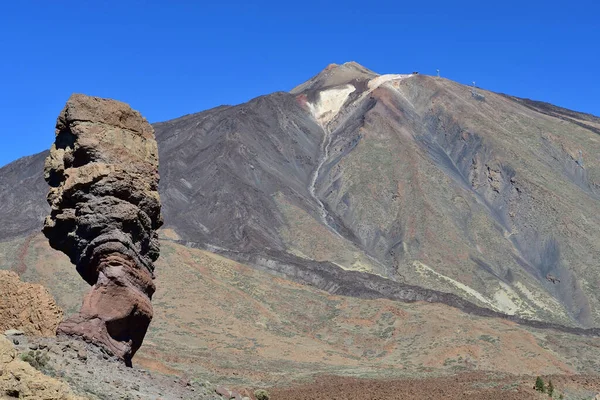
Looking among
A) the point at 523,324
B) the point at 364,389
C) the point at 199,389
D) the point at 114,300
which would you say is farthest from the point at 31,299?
the point at 523,324

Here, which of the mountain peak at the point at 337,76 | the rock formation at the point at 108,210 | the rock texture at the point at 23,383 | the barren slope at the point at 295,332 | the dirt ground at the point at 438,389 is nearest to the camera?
the rock texture at the point at 23,383

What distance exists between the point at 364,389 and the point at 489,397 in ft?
12.8

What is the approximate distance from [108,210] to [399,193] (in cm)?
7275

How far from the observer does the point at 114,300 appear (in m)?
14.0

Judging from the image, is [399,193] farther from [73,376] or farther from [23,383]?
[23,383]

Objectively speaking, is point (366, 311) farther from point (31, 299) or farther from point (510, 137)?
point (510, 137)

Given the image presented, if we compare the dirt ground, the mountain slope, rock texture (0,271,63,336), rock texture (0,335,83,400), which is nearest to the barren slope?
the dirt ground

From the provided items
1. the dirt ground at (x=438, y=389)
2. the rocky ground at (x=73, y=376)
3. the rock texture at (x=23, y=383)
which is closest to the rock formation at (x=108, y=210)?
the rocky ground at (x=73, y=376)

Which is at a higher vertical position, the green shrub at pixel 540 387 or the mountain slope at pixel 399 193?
the mountain slope at pixel 399 193

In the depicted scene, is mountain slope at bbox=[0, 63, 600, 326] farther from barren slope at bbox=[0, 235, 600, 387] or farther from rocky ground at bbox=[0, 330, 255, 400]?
rocky ground at bbox=[0, 330, 255, 400]

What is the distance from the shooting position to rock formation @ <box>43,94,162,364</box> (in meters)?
14.1

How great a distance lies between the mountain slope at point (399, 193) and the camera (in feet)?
230

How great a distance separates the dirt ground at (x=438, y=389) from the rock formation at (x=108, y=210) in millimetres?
9295

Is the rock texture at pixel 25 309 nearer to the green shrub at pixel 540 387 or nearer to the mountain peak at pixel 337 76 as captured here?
the green shrub at pixel 540 387
